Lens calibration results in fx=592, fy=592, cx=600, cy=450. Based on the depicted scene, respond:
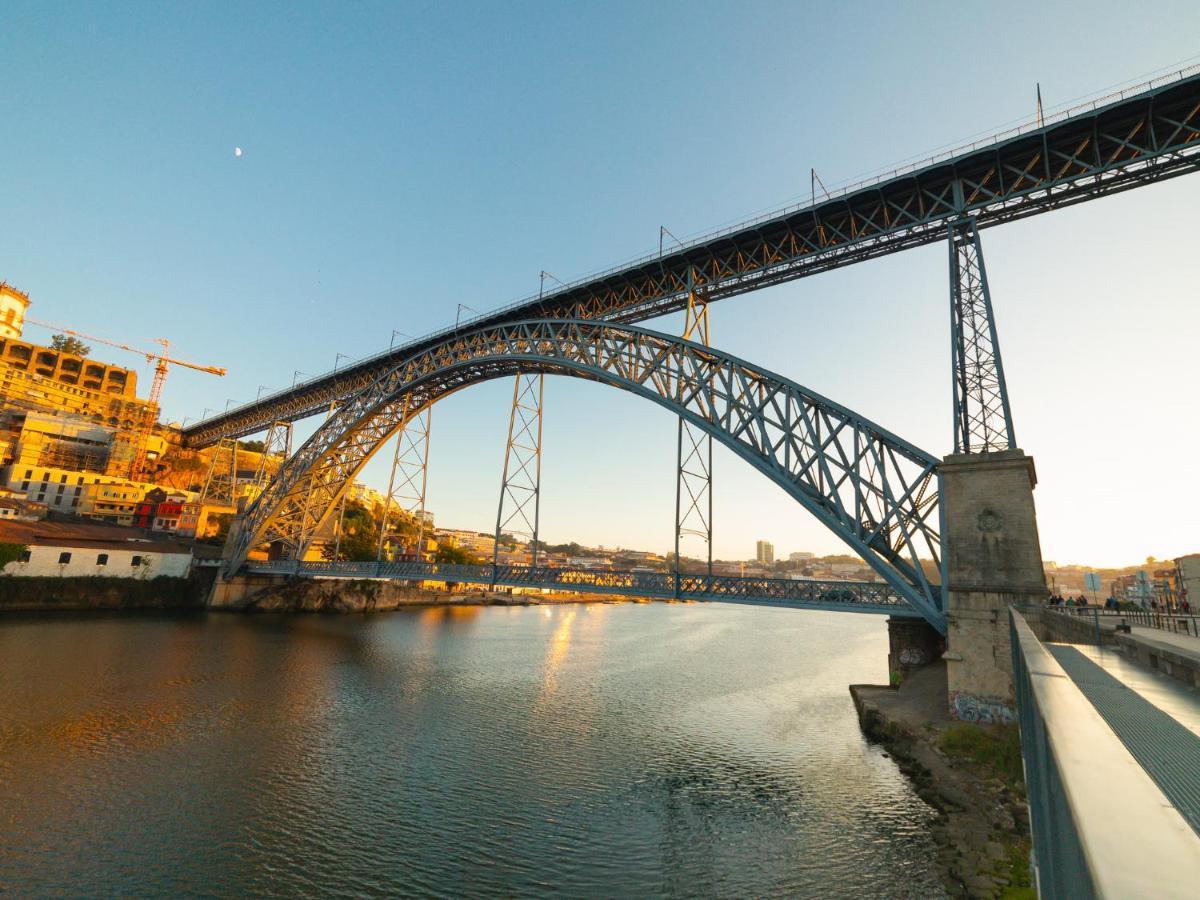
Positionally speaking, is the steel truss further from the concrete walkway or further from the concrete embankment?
the concrete walkway

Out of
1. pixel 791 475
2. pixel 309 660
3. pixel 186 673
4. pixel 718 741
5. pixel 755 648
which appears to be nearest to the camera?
pixel 718 741

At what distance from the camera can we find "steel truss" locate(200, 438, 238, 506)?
164ft

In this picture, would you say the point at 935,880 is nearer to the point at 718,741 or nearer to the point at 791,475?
the point at 718,741

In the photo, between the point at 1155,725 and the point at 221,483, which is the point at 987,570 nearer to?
the point at 1155,725

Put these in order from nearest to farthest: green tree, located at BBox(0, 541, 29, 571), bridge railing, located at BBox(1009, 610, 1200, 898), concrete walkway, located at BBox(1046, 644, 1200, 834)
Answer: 1. bridge railing, located at BBox(1009, 610, 1200, 898)
2. concrete walkway, located at BBox(1046, 644, 1200, 834)
3. green tree, located at BBox(0, 541, 29, 571)

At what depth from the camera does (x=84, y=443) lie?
60.5 metres

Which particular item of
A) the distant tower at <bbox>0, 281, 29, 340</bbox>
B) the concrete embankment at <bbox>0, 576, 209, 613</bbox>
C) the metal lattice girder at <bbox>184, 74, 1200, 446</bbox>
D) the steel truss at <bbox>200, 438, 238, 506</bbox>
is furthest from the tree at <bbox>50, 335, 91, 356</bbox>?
the metal lattice girder at <bbox>184, 74, 1200, 446</bbox>

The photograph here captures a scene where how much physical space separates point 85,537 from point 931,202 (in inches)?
2014

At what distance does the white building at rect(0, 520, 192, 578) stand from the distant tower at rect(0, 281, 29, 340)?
47.5 meters

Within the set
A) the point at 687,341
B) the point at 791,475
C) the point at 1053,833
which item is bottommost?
the point at 1053,833

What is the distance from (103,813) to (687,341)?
20.8 metres

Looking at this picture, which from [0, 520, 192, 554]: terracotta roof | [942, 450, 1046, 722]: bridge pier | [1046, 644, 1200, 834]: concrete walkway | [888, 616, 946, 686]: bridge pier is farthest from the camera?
[0, 520, 192, 554]: terracotta roof

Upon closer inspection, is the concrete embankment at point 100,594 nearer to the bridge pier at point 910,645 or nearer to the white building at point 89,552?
the white building at point 89,552

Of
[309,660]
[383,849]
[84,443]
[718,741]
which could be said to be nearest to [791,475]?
[718,741]
